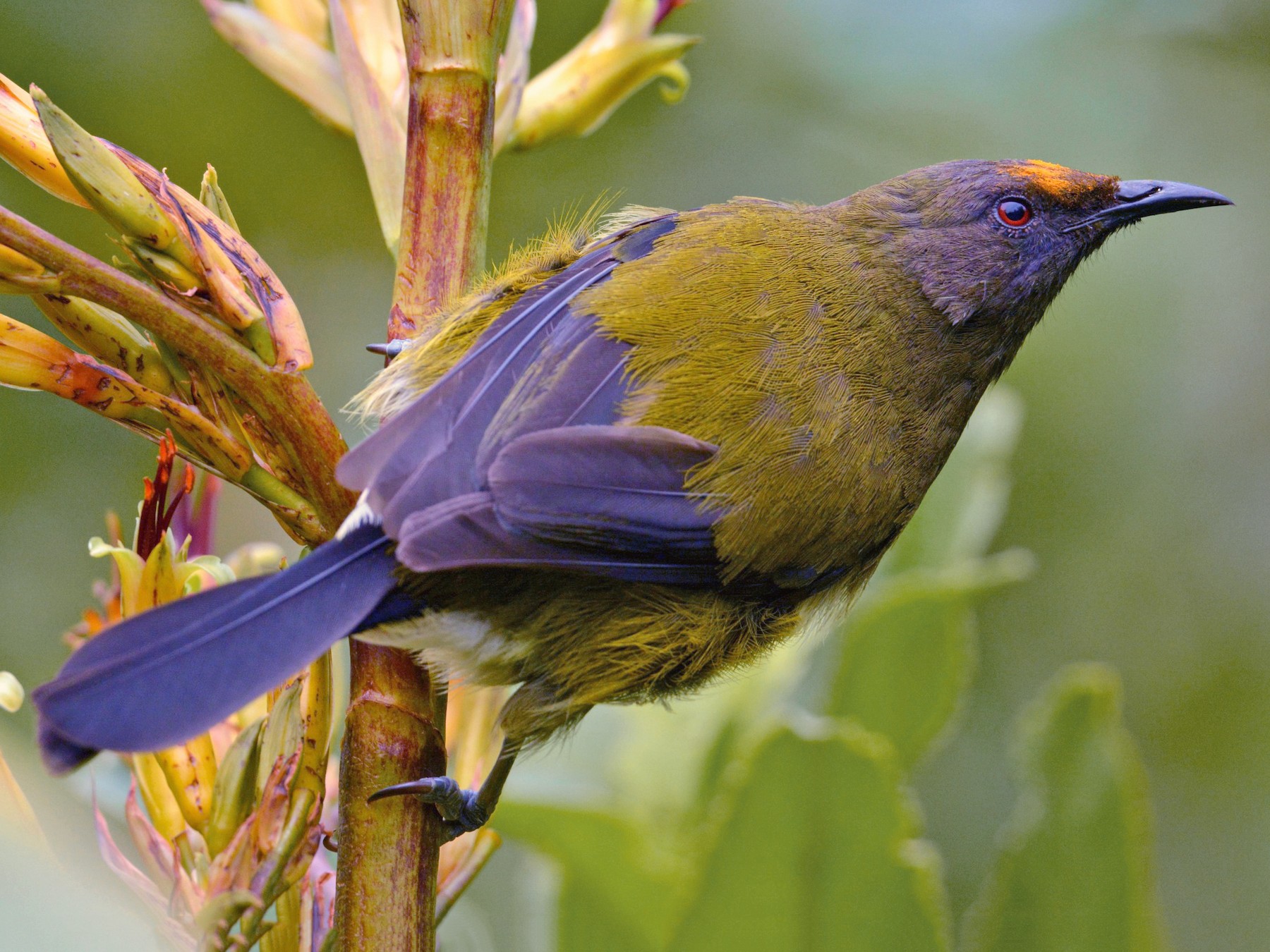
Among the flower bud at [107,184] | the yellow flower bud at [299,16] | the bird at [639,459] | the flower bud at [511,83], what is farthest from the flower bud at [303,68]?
the flower bud at [107,184]

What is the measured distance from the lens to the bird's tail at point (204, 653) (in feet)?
3.55

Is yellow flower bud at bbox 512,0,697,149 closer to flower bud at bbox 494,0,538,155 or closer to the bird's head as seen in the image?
flower bud at bbox 494,0,538,155

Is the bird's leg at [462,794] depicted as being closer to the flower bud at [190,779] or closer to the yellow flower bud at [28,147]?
the flower bud at [190,779]

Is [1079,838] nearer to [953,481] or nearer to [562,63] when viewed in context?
[953,481]

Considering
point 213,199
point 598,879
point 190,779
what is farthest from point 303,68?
point 598,879

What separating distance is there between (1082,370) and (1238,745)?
36.6 inches

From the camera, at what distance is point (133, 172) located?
1148 millimetres

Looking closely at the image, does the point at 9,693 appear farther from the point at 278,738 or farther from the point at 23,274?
the point at 23,274

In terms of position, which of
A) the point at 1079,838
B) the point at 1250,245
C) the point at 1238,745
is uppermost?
the point at 1250,245

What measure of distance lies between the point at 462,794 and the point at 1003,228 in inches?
54.7

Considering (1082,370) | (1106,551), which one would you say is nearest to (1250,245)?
(1082,370)

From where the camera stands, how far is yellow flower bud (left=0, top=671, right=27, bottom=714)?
1.12m

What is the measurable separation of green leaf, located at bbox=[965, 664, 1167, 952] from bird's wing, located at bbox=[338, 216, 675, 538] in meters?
0.66

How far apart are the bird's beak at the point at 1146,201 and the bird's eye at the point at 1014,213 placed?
0.08 metres
